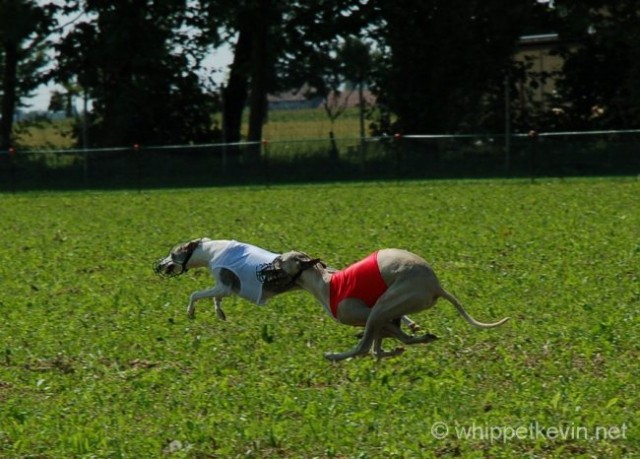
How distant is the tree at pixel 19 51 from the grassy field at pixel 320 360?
62.5ft

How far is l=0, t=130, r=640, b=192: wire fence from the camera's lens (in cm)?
2914

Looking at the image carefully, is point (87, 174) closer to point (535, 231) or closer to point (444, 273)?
point (535, 231)

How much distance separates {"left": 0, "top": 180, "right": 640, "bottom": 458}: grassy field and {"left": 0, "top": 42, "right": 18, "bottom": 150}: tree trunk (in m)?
21.2

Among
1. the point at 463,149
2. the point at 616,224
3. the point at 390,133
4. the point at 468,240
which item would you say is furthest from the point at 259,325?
the point at 390,133

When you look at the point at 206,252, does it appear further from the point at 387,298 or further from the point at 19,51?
the point at 19,51

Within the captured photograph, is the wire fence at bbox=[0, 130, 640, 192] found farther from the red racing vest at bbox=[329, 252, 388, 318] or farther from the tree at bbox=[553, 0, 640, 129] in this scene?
the red racing vest at bbox=[329, 252, 388, 318]

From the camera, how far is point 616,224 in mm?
17922

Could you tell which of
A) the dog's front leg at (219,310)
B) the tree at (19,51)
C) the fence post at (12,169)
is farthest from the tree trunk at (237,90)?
the dog's front leg at (219,310)

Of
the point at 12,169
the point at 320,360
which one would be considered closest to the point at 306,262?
the point at 320,360

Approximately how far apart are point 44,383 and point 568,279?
5.81m

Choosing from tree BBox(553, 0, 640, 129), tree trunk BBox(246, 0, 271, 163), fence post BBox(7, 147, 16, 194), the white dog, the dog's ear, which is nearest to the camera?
the dog's ear

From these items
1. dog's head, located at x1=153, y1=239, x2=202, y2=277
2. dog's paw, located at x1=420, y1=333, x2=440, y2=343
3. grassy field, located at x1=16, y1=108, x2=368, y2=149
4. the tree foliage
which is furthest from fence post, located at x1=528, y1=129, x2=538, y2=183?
dog's paw, located at x1=420, y1=333, x2=440, y2=343

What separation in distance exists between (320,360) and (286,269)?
709mm

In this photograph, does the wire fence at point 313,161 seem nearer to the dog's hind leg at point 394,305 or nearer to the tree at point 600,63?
the tree at point 600,63
